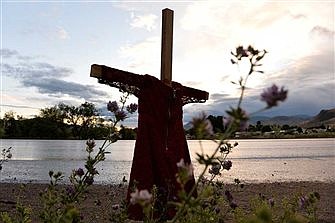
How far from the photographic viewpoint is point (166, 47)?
5.25 m

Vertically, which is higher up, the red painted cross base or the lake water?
the red painted cross base

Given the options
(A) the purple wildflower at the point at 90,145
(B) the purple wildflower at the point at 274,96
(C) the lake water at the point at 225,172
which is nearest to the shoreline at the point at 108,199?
(C) the lake water at the point at 225,172

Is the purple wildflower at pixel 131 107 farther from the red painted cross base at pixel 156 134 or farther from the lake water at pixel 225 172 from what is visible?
the red painted cross base at pixel 156 134

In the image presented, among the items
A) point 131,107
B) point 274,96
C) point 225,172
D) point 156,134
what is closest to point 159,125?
point 156,134

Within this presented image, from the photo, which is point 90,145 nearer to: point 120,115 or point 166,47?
point 120,115

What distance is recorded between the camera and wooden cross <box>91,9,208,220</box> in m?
5.00

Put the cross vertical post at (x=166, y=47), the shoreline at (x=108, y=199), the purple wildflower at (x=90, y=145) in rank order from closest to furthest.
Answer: the purple wildflower at (x=90, y=145)
the cross vertical post at (x=166, y=47)
the shoreline at (x=108, y=199)

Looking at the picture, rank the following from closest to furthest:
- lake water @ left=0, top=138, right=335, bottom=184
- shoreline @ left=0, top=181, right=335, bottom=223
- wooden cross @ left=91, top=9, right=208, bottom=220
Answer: wooden cross @ left=91, top=9, right=208, bottom=220, shoreline @ left=0, top=181, right=335, bottom=223, lake water @ left=0, top=138, right=335, bottom=184

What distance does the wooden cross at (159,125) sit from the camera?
5.00 metres

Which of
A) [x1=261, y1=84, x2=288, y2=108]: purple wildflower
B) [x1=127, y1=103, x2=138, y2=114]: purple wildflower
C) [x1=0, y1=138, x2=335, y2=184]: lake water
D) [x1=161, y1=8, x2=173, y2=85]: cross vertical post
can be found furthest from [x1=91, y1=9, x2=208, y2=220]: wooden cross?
[x1=261, y1=84, x2=288, y2=108]: purple wildflower

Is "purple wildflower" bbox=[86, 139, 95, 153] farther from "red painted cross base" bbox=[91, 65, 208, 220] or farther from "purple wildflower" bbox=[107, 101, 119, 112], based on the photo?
"red painted cross base" bbox=[91, 65, 208, 220]

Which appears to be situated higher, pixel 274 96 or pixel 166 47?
pixel 166 47

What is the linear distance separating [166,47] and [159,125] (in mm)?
780

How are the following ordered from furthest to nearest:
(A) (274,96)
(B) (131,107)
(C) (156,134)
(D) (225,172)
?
(D) (225,172), (C) (156,134), (B) (131,107), (A) (274,96)
